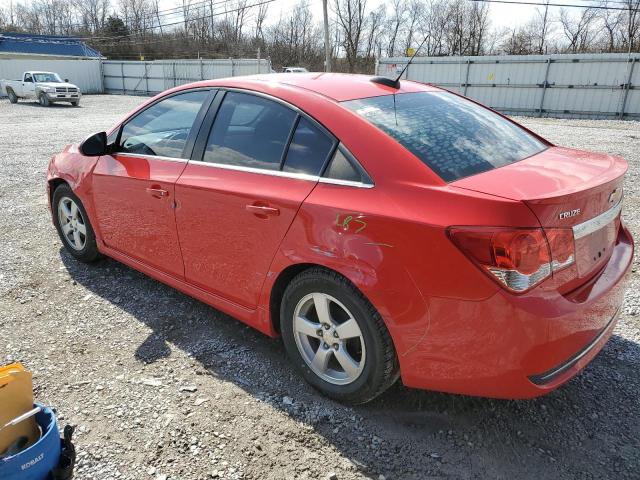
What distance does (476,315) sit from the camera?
6.50 ft

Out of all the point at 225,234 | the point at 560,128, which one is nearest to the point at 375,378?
the point at 225,234

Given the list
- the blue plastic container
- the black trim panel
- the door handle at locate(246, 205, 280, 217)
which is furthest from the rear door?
the black trim panel

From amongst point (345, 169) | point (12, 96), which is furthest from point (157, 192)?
point (12, 96)

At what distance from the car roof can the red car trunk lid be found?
905mm

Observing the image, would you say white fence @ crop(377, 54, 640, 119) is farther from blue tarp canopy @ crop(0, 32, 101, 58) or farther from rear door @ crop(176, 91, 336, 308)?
blue tarp canopy @ crop(0, 32, 101, 58)

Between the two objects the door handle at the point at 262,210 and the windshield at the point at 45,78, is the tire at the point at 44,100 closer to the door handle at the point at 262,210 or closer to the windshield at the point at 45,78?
the windshield at the point at 45,78

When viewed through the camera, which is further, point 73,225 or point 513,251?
point 73,225

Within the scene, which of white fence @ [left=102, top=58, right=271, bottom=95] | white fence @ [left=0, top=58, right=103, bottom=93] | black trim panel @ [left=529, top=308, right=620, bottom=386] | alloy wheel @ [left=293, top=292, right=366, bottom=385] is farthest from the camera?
white fence @ [left=0, top=58, right=103, bottom=93]

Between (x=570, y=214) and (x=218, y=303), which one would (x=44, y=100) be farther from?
(x=570, y=214)

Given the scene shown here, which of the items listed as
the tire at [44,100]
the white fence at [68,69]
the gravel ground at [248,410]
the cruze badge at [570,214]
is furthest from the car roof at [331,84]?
the white fence at [68,69]

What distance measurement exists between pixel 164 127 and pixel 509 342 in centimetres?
272

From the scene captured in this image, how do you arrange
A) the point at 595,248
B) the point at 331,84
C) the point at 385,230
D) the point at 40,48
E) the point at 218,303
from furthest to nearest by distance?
the point at 40,48, the point at 218,303, the point at 331,84, the point at 595,248, the point at 385,230

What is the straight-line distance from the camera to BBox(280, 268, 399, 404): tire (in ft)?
7.55

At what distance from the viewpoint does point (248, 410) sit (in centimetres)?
258
